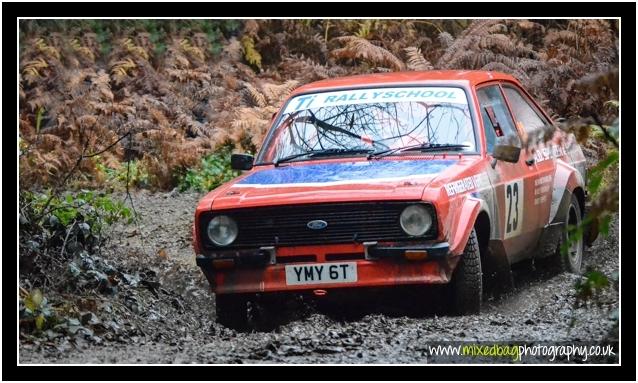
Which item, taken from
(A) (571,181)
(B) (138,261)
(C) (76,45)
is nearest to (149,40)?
(C) (76,45)

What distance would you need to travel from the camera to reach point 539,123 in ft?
32.3

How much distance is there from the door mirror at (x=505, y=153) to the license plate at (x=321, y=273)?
59.6 inches

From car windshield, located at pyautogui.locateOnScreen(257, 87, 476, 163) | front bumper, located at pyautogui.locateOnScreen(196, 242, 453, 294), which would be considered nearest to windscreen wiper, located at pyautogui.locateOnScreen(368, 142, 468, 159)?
car windshield, located at pyautogui.locateOnScreen(257, 87, 476, 163)

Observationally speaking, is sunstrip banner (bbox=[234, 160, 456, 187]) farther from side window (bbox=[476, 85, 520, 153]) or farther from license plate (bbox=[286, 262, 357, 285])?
side window (bbox=[476, 85, 520, 153])

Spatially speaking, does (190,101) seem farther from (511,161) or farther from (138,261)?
(511,161)

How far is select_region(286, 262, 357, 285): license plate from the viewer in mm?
7211

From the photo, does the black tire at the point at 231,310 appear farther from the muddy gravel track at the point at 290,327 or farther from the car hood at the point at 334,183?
the car hood at the point at 334,183

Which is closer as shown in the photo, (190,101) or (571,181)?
(571,181)

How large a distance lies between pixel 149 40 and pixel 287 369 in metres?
12.2

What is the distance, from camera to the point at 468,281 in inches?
295

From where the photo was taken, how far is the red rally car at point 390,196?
7.20 meters

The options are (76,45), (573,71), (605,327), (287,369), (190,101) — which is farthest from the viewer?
(76,45)

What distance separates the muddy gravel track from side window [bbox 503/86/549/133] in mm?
1225

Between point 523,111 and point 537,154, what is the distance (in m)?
0.63
